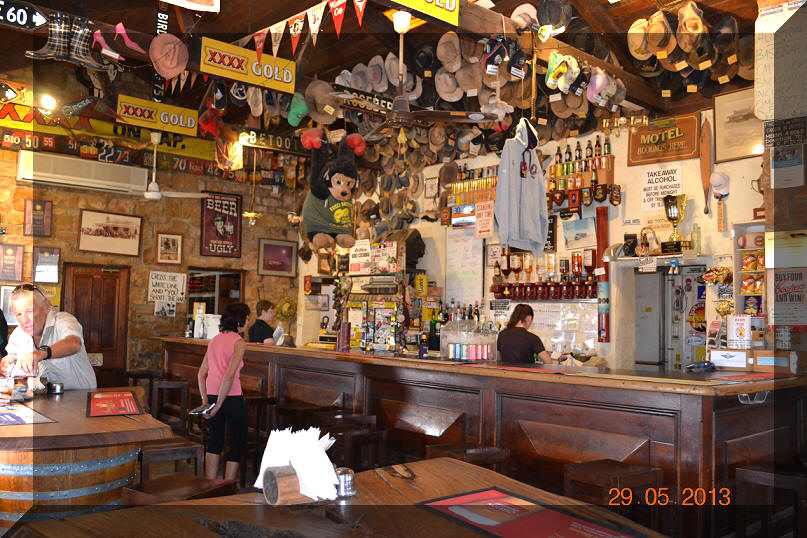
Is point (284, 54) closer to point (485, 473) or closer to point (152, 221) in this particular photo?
point (152, 221)

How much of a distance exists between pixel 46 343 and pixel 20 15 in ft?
8.77

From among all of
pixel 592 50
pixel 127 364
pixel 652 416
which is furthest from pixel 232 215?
pixel 652 416

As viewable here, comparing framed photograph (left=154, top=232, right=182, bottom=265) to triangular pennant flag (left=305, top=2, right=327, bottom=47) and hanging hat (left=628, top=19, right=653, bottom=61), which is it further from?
hanging hat (left=628, top=19, right=653, bottom=61)

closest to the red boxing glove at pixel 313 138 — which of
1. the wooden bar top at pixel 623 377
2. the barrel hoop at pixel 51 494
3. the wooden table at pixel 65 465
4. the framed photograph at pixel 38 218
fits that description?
the wooden bar top at pixel 623 377

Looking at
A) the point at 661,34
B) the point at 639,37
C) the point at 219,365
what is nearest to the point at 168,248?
the point at 219,365

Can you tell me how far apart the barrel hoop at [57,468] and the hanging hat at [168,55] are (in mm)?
3622

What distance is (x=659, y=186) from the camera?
666 cm

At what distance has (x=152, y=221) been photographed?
974 centimetres

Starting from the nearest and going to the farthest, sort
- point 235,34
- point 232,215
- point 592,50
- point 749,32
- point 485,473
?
point 485,473 → point 749,32 → point 592,50 → point 235,34 → point 232,215

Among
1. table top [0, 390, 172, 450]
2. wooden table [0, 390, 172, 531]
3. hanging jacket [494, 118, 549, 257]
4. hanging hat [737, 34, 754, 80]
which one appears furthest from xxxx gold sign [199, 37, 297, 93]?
hanging hat [737, 34, 754, 80]

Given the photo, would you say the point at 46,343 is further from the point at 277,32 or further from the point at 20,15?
the point at 277,32

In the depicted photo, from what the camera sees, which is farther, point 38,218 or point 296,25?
point 38,218

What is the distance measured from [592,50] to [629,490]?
4.57 m

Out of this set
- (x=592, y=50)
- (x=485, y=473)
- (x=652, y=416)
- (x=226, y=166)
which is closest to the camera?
(x=485, y=473)
